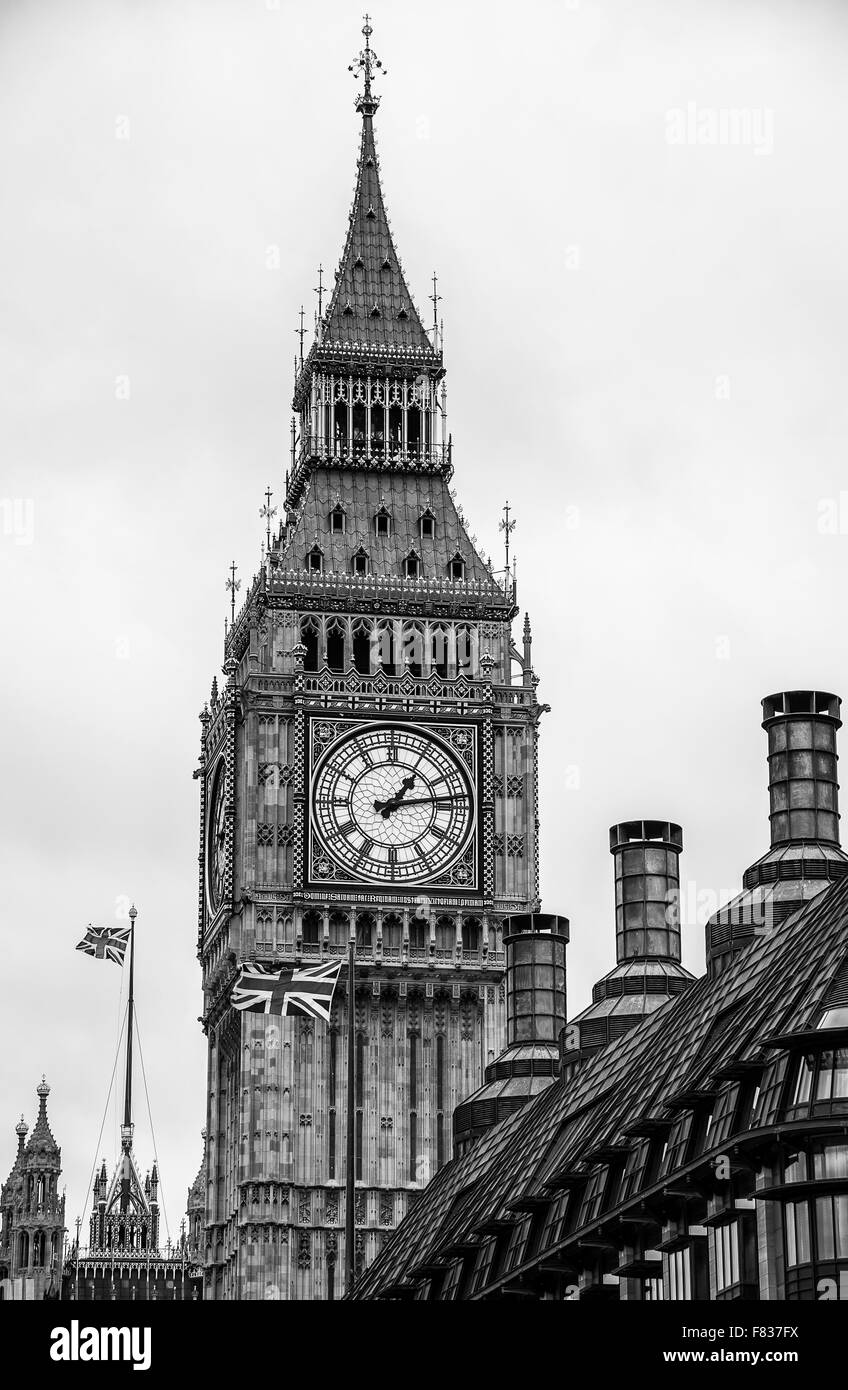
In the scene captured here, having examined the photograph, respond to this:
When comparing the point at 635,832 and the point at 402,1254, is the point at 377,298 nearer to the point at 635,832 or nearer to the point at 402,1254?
the point at 635,832

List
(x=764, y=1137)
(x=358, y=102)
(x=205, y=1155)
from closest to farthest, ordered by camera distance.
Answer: (x=764, y=1137) < (x=205, y=1155) < (x=358, y=102)

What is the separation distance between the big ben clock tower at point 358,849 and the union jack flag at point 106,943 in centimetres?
348

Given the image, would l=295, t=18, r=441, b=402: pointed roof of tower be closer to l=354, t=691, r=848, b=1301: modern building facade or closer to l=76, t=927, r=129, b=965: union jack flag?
l=76, t=927, r=129, b=965: union jack flag

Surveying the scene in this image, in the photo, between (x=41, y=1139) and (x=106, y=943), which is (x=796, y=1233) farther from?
(x=41, y=1139)

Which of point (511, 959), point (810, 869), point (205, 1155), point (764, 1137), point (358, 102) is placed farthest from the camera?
point (358, 102)

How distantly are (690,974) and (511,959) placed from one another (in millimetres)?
15918

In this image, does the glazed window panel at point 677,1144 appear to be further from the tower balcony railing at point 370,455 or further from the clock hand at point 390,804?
the tower balcony railing at point 370,455

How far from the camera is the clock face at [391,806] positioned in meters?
136

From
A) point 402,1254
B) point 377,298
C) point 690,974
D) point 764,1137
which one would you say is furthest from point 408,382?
point 764,1137

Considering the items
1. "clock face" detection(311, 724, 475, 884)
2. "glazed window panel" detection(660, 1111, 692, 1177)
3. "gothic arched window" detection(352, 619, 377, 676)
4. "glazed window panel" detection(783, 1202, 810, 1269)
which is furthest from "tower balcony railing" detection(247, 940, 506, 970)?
"glazed window panel" detection(783, 1202, 810, 1269)

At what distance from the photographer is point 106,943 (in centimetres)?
14388

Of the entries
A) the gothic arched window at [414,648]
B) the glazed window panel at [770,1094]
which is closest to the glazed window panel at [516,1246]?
→ the glazed window panel at [770,1094]

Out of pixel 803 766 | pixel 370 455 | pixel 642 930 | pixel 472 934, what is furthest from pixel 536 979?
pixel 370 455
